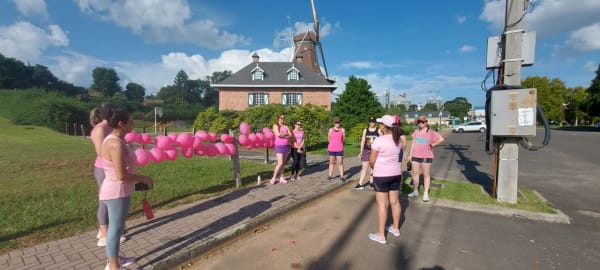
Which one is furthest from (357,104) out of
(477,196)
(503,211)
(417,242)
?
(417,242)

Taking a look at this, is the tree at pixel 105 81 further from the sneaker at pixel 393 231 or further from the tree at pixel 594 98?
the tree at pixel 594 98

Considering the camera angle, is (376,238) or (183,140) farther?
(183,140)

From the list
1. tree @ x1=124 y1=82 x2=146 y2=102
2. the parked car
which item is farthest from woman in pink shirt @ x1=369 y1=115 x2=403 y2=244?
tree @ x1=124 y1=82 x2=146 y2=102

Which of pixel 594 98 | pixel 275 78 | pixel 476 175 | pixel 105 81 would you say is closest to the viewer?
pixel 476 175

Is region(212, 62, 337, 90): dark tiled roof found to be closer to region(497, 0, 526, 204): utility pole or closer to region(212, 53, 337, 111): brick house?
region(212, 53, 337, 111): brick house

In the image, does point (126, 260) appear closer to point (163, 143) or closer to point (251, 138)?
point (163, 143)

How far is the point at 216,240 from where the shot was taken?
3.51 meters

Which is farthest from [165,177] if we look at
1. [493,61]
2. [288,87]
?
[288,87]

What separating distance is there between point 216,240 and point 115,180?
152 centimetres

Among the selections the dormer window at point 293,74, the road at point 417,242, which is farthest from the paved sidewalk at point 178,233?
the dormer window at point 293,74

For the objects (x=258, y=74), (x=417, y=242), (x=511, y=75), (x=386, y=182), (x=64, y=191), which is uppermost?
(x=258, y=74)

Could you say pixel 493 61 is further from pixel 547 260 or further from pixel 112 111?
pixel 112 111

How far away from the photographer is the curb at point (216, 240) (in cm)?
303

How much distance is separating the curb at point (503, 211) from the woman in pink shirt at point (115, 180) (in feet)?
16.6
